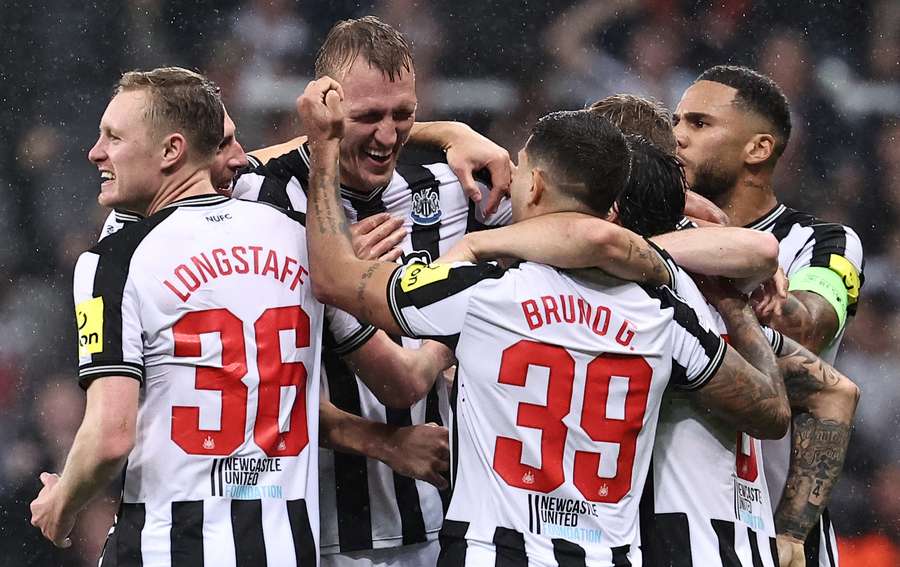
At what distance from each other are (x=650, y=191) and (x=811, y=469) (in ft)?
3.37

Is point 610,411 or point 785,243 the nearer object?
point 610,411

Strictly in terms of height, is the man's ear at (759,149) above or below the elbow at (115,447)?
above

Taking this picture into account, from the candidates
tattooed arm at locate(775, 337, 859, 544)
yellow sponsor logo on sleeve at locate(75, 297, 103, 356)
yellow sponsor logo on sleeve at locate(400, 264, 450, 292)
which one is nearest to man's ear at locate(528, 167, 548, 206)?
yellow sponsor logo on sleeve at locate(400, 264, 450, 292)

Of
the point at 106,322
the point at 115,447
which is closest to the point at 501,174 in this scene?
the point at 106,322

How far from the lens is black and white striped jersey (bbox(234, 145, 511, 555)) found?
3.21 metres

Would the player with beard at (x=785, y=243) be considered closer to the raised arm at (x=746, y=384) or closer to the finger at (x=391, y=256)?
the raised arm at (x=746, y=384)

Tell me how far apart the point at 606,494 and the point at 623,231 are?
0.56 m

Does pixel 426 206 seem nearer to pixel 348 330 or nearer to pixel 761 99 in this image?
pixel 348 330

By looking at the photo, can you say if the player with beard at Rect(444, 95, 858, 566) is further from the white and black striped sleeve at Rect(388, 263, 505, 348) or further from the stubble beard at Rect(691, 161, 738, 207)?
the stubble beard at Rect(691, 161, 738, 207)

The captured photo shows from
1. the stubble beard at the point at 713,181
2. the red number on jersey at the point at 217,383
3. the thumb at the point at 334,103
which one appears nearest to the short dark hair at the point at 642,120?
the thumb at the point at 334,103

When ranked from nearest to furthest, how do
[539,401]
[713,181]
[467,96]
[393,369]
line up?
[539,401], [393,369], [713,181], [467,96]

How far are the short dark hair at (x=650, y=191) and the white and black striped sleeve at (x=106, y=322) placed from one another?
115 cm

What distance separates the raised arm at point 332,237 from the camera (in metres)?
2.68

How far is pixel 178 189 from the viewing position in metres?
2.77
